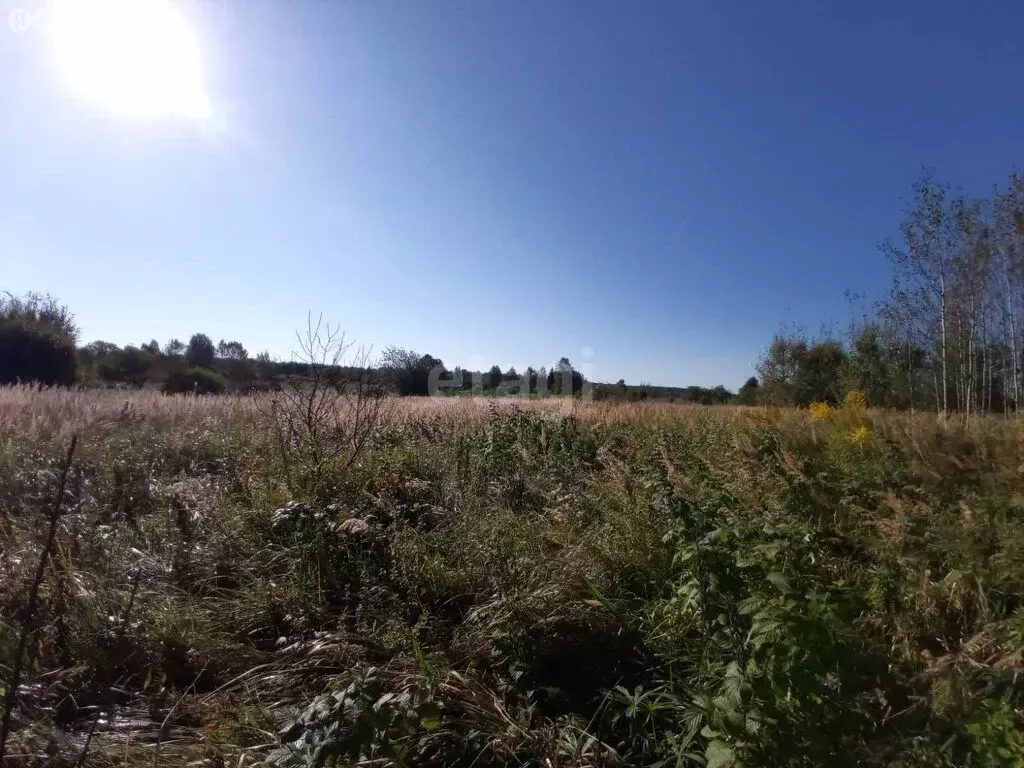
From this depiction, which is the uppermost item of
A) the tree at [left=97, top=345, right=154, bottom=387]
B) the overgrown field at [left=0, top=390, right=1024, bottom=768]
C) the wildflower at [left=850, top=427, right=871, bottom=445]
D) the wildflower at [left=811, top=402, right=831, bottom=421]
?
the tree at [left=97, top=345, right=154, bottom=387]

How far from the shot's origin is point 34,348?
15.5 meters

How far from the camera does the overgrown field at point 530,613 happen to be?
1353mm

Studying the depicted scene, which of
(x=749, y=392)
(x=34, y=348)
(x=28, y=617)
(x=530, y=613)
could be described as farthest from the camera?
(x=749, y=392)

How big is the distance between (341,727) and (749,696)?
1.03 meters

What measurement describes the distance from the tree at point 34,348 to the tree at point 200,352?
474cm

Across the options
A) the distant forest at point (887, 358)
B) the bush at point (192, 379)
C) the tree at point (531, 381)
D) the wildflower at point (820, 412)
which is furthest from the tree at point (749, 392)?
the bush at point (192, 379)

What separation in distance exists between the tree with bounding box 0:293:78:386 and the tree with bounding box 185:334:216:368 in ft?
15.6

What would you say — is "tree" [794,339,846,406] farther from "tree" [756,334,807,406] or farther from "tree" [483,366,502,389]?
"tree" [483,366,502,389]

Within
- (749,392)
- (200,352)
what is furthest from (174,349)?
(749,392)

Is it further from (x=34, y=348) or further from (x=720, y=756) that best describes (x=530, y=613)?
(x=34, y=348)

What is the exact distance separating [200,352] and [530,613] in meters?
26.2

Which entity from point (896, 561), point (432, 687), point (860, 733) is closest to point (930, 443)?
A: point (896, 561)

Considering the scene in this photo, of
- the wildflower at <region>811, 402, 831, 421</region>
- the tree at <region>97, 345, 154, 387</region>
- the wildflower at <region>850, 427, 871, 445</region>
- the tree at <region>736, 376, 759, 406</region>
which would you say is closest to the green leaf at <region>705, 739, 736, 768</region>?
the wildflower at <region>850, 427, 871, 445</region>

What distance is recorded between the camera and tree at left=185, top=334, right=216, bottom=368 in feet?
73.3
